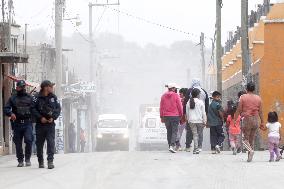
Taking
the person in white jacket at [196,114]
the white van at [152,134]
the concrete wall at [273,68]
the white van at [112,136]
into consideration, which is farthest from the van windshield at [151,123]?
the person in white jacket at [196,114]

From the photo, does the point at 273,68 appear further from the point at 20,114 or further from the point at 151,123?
the point at 151,123

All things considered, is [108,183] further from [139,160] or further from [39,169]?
[139,160]

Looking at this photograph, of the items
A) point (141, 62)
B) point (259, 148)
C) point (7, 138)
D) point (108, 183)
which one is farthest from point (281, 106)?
point (141, 62)

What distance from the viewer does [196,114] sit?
804 inches

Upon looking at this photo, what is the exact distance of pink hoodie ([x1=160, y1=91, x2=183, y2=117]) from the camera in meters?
20.7

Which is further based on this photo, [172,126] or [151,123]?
[151,123]

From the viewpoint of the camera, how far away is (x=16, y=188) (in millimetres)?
12523

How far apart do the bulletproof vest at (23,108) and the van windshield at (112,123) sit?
2985 cm

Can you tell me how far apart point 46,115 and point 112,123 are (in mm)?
30887

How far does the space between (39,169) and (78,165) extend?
44.2 inches

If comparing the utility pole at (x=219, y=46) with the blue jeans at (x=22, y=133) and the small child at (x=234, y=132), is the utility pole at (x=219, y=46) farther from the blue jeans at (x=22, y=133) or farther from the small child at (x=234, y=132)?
the blue jeans at (x=22, y=133)

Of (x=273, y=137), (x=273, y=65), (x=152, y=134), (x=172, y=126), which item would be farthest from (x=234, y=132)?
(x=152, y=134)

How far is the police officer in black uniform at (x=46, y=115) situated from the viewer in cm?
1572

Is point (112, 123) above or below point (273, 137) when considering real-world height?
below
